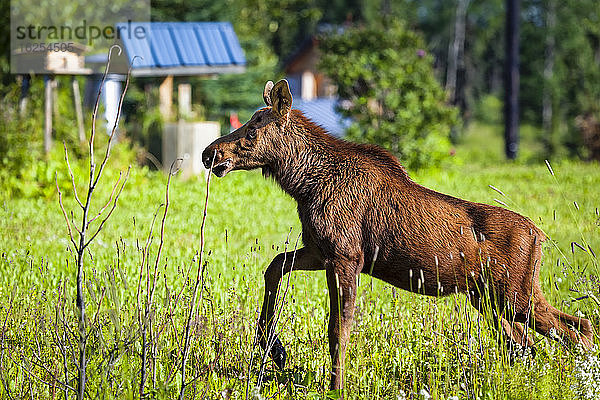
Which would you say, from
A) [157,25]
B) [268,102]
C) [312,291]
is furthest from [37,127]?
[268,102]

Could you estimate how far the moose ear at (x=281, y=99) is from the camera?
13.4 ft

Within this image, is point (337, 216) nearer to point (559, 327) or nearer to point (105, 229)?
point (559, 327)

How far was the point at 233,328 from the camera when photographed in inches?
151

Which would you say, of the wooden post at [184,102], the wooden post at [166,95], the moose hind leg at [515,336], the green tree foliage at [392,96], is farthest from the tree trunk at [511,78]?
the moose hind leg at [515,336]

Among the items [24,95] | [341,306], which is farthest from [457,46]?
[341,306]

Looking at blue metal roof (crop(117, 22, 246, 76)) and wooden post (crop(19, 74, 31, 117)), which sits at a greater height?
blue metal roof (crop(117, 22, 246, 76))

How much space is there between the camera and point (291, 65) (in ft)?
129

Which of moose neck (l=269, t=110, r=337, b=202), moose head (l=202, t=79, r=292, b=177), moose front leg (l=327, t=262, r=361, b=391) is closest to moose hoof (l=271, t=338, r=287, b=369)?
moose front leg (l=327, t=262, r=361, b=391)

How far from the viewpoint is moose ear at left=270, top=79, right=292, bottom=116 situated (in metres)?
4.09

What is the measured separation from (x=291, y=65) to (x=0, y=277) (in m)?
33.7

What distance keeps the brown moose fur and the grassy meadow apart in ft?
0.60

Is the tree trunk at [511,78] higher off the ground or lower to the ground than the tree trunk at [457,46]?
lower

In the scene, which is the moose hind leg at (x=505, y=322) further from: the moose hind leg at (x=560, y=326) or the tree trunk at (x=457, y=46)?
the tree trunk at (x=457, y=46)

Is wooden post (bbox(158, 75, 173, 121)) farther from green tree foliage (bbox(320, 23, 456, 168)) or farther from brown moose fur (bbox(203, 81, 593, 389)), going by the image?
brown moose fur (bbox(203, 81, 593, 389))
